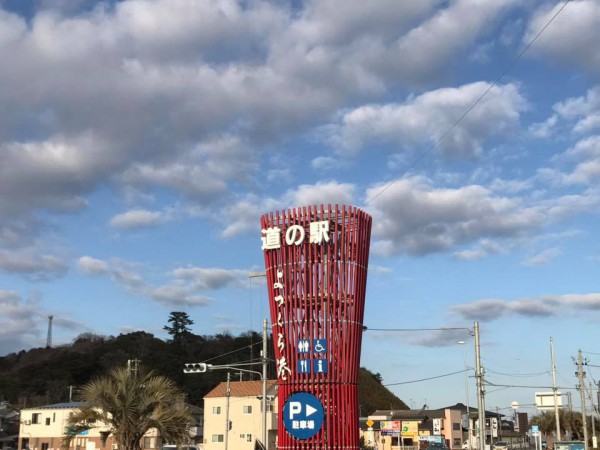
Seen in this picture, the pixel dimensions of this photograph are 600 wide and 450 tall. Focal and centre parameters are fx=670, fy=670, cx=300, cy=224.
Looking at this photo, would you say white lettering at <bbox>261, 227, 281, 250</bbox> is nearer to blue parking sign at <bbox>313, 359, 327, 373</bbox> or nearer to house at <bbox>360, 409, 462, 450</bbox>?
blue parking sign at <bbox>313, 359, 327, 373</bbox>

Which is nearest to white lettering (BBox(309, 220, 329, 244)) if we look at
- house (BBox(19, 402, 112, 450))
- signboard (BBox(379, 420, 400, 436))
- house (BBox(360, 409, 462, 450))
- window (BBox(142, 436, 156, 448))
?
window (BBox(142, 436, 156, 448))

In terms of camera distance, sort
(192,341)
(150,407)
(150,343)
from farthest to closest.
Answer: (192,341), (150,343), (150,407)

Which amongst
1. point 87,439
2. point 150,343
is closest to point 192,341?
point 150,343

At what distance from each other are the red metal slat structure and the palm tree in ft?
20.6

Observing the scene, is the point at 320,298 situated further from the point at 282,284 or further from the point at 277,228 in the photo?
the point at 277,228

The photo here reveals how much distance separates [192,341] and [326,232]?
10788cm

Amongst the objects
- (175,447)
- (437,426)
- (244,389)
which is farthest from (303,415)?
(437,426)

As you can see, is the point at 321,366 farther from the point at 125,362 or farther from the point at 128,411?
the point at 125,362

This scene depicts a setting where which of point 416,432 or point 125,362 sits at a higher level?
point 125,362

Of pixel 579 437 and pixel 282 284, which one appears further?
pixel 579 437

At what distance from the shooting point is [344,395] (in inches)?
1005

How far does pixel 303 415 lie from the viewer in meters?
25.6

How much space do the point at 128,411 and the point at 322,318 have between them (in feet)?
27.7

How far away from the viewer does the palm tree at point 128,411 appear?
2002 centimetres
